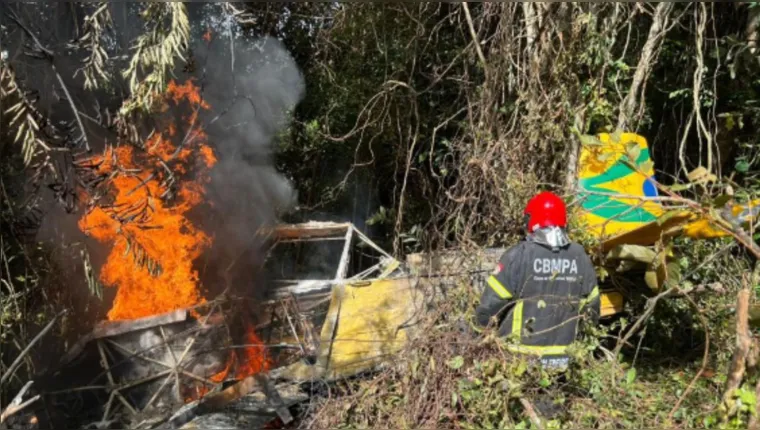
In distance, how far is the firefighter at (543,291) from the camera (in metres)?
4.11

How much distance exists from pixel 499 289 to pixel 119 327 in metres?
3.46

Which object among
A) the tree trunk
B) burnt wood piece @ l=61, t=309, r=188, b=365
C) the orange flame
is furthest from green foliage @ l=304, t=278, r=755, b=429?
the orange flame

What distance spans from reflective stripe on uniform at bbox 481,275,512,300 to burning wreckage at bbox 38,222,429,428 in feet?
3.22

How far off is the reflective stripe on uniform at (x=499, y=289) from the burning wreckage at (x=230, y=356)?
98 cm

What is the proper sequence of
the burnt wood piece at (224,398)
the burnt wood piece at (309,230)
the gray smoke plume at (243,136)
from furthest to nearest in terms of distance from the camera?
the burnt wood piece at (309,230) < the gray smoke plume at (243,136) < the burnt wood piece at (224,398)

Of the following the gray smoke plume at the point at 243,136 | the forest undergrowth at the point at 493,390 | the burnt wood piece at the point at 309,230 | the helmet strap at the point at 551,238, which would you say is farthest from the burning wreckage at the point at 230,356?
the gray smoke plume at the point at 243,136

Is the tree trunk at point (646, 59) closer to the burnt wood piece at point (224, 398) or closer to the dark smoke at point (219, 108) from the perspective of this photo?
the burnt wood piece at point (224, 398)

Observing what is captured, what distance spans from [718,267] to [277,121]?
5788mm

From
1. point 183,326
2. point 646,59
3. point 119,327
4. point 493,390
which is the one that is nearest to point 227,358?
point 183,326

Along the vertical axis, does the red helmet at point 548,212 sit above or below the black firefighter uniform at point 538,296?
above

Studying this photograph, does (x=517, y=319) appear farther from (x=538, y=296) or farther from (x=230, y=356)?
(x=230, y=356)

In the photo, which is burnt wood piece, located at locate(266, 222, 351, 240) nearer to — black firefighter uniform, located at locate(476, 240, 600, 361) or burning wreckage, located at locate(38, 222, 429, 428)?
burning wreckage, located at locate(38, 222, 429, 428)

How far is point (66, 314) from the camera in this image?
22.5ft

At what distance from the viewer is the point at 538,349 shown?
13.5ft
